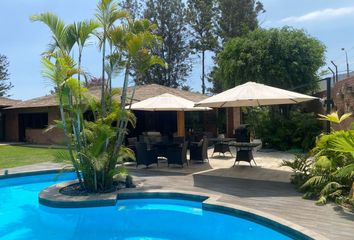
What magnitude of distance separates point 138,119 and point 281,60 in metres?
9.21

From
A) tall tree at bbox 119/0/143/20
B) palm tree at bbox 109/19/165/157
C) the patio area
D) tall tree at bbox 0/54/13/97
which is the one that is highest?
tall tree at bbox 119/0/143/20

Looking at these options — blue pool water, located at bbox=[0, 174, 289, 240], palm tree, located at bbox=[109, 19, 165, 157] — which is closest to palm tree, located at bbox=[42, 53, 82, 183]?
palm tree, located at bbox=[109, 19, 165, 157]

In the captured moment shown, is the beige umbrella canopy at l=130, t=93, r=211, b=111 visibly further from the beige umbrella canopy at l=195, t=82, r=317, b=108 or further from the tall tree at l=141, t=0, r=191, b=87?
the tall tree at l=141, t=0, r=191, b=87

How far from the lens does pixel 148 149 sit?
1283 cm

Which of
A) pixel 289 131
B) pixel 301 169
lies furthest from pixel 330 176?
pixel 289 131

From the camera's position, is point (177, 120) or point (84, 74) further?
point (177, 120)

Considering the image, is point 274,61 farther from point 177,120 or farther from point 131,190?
point 131,190

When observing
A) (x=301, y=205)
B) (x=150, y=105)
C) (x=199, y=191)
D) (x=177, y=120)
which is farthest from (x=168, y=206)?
(x=177, y=120)

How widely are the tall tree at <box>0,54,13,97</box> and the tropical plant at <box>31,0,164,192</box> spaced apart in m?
49.6

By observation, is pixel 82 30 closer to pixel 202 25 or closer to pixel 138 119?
pixel 138 119

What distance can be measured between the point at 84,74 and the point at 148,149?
4.38m

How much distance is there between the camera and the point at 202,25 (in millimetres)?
37156

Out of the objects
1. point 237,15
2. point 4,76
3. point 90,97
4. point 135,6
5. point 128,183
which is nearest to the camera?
point 90,97

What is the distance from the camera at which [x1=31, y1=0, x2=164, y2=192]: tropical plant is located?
9.02m
